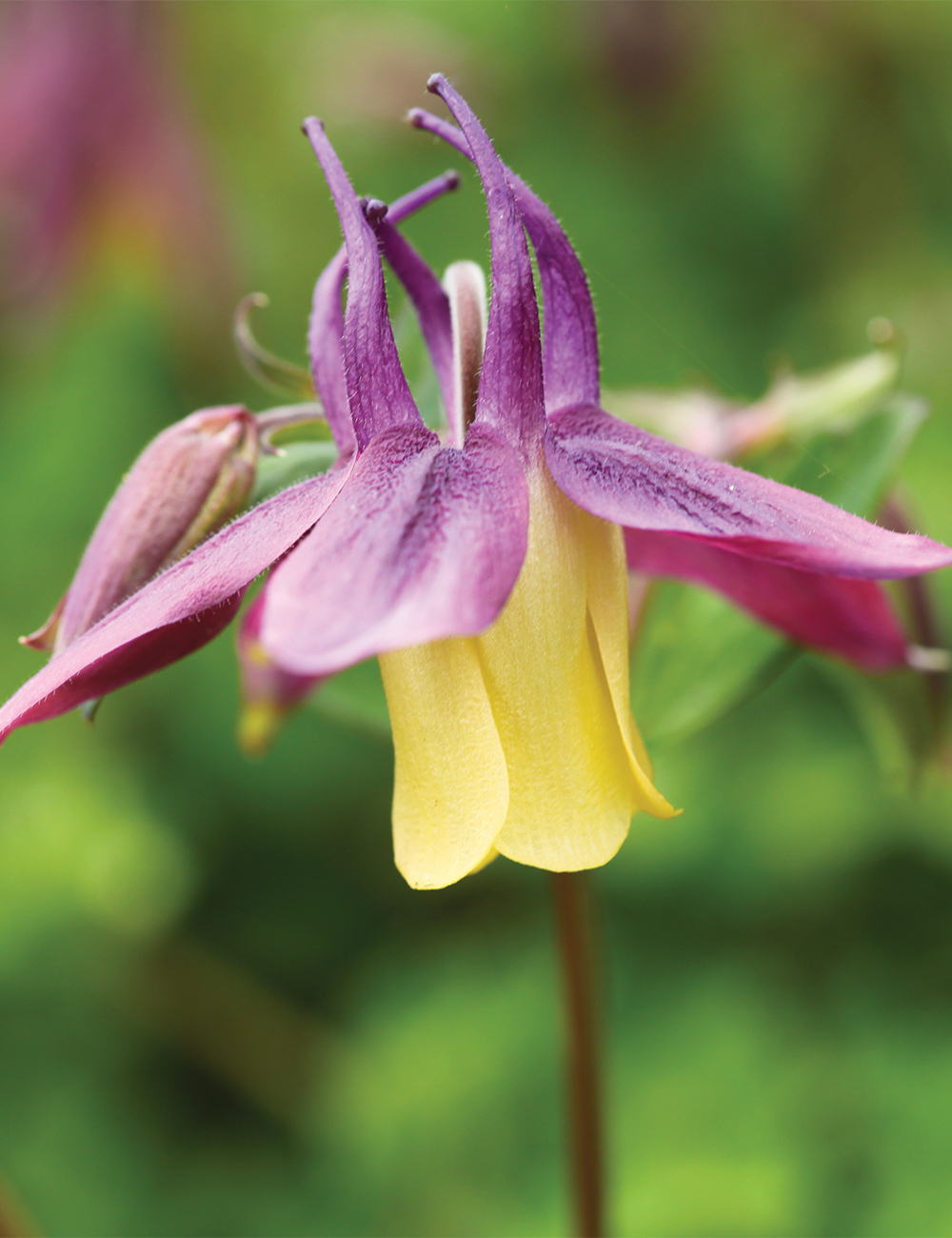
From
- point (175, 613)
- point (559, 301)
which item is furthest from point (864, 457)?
point (175, 613)

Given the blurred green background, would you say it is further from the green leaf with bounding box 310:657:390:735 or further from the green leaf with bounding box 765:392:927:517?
the green leaf with bounding box 765:392:927:517

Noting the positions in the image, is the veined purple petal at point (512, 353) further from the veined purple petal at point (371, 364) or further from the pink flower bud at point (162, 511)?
the pink flower bud at point (162, 511)

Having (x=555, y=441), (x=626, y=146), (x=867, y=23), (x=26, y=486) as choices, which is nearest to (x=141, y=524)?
(x=555, y=441)

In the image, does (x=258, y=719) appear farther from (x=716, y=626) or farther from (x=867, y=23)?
(x=867, y=23)

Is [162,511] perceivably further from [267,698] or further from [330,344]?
[267,698]

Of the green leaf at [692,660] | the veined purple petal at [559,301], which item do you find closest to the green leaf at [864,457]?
the green leaf at [692,660]

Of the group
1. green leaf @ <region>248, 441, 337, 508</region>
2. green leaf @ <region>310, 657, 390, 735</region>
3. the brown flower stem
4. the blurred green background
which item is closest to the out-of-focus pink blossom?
the blurred green background
